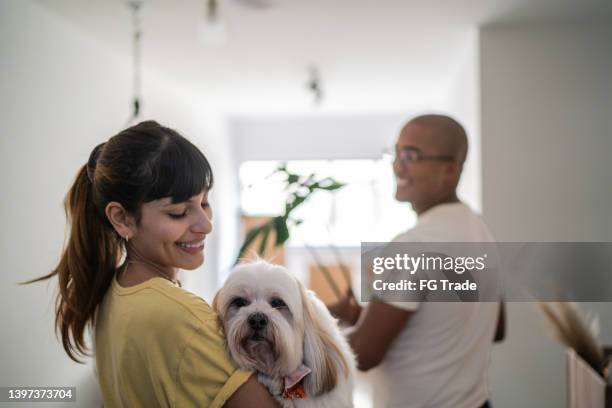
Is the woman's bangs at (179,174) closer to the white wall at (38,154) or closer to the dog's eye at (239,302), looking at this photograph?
the dog's eye at (239,302)

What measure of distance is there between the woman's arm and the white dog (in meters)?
0.09

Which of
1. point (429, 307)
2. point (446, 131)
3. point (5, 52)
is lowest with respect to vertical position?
point (429, 307)

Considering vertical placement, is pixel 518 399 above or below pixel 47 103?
below

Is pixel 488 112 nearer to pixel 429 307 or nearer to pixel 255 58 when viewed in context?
pixel 255 58

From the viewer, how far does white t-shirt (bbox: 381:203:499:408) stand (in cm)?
134

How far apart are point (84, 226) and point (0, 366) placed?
5.64 ft

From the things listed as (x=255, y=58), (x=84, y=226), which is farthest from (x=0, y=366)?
(x=255, y=58)

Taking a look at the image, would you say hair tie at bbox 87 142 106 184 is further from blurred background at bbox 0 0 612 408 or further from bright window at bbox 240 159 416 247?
bright window at bbox 240 159 416 247

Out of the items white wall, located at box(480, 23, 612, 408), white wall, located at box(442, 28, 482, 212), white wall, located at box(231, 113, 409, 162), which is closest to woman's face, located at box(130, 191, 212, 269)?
white wall, located at box(442, 28, 482, 212)

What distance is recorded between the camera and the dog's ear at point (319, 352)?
39.9 inches

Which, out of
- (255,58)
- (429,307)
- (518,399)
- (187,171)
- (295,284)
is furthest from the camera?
(255,58)

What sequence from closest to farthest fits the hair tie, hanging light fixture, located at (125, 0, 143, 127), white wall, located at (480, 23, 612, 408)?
the hair tie, hanging light fixture, located at (125, 0, 143, 127), white wall, located at (480, 23, 612, 408)

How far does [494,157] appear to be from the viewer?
3.22 metres

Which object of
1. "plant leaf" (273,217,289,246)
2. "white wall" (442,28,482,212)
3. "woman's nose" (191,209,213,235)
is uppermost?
"white wall" (442,28,482,212)
